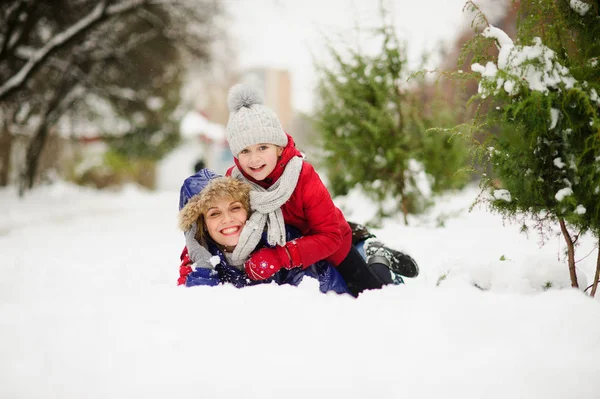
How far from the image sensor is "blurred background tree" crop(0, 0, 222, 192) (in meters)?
9.79

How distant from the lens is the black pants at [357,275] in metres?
3.22

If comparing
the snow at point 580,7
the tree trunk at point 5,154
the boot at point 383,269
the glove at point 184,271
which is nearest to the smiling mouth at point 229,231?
the glove at point 184,271

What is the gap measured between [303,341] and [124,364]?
2.54 ft

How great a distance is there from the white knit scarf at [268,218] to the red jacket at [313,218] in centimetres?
13

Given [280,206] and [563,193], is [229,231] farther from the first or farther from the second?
[563,193]

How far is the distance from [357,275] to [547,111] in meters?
1.66

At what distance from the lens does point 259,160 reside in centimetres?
315

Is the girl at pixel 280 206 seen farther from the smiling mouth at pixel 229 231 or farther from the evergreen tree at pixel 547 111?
the evergreen tree at pixel 547 111

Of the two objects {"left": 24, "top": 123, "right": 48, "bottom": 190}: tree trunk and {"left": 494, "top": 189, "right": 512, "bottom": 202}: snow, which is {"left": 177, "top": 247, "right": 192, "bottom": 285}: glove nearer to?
{"left": 494, "top": 189, "right": 512, "bottom": 202}: snow

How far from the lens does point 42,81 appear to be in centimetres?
1487

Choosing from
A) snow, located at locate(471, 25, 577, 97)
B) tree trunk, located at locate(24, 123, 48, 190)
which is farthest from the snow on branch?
snow, located at locate(471, 25, 577, 97)

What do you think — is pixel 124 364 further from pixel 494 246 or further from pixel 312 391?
pixel 494 246

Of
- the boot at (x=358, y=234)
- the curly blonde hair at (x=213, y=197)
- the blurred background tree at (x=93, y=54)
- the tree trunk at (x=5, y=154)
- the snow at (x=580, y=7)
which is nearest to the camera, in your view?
the snow at (x=580, y=7)

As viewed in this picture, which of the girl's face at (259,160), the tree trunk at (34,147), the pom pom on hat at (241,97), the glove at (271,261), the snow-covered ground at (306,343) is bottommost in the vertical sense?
the snow-covered ground at (306,343)
